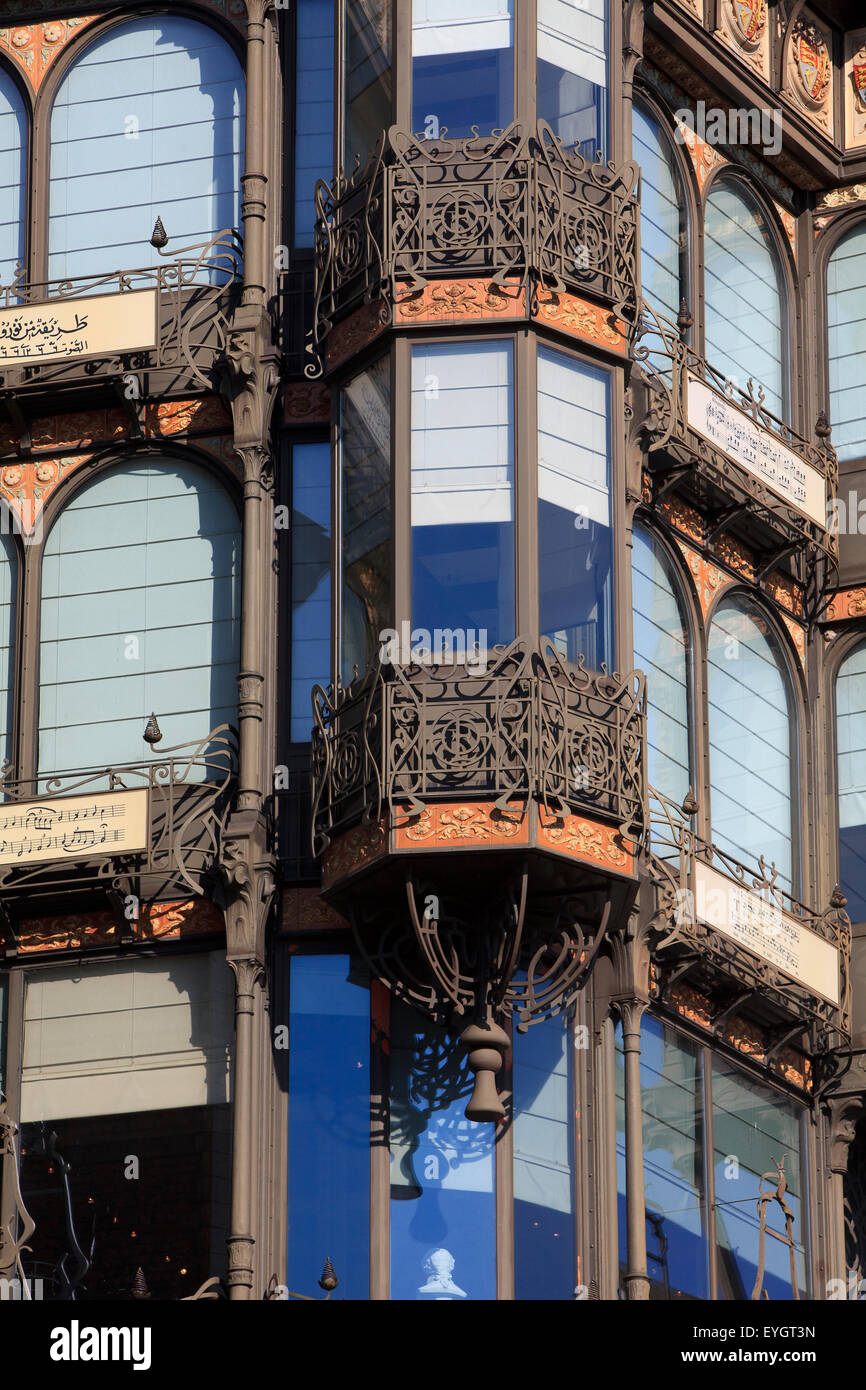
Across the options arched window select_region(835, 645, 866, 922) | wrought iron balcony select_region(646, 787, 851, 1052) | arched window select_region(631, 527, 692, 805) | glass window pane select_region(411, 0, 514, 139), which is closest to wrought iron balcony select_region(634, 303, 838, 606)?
arched window select_region(631, 527, 692, 805)

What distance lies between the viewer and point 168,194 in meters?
32.8

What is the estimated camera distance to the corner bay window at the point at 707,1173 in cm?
3006

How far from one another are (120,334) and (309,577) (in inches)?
118

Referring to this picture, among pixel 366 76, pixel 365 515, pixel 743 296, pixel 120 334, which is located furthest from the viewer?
pixel 743 296

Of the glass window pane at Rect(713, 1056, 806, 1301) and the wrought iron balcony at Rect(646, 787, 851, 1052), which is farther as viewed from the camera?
the glass window pane at Rect(713, 1056, 806, 1301)

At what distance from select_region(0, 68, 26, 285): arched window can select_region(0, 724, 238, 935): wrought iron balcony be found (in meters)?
6.03

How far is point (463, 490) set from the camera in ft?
95.5

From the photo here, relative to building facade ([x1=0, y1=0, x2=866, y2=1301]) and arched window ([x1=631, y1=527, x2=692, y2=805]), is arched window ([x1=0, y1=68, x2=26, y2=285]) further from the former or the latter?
arched window ([x1=631, y1=527, x2=692, y2=805])

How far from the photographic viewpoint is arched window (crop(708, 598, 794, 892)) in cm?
3344

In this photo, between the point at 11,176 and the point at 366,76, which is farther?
the point at 11,176

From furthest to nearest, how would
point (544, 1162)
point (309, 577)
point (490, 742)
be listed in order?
point (309, 577), point (544, 1162), point (490, 742)

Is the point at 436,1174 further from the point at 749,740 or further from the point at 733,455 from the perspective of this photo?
the point at 733,455
